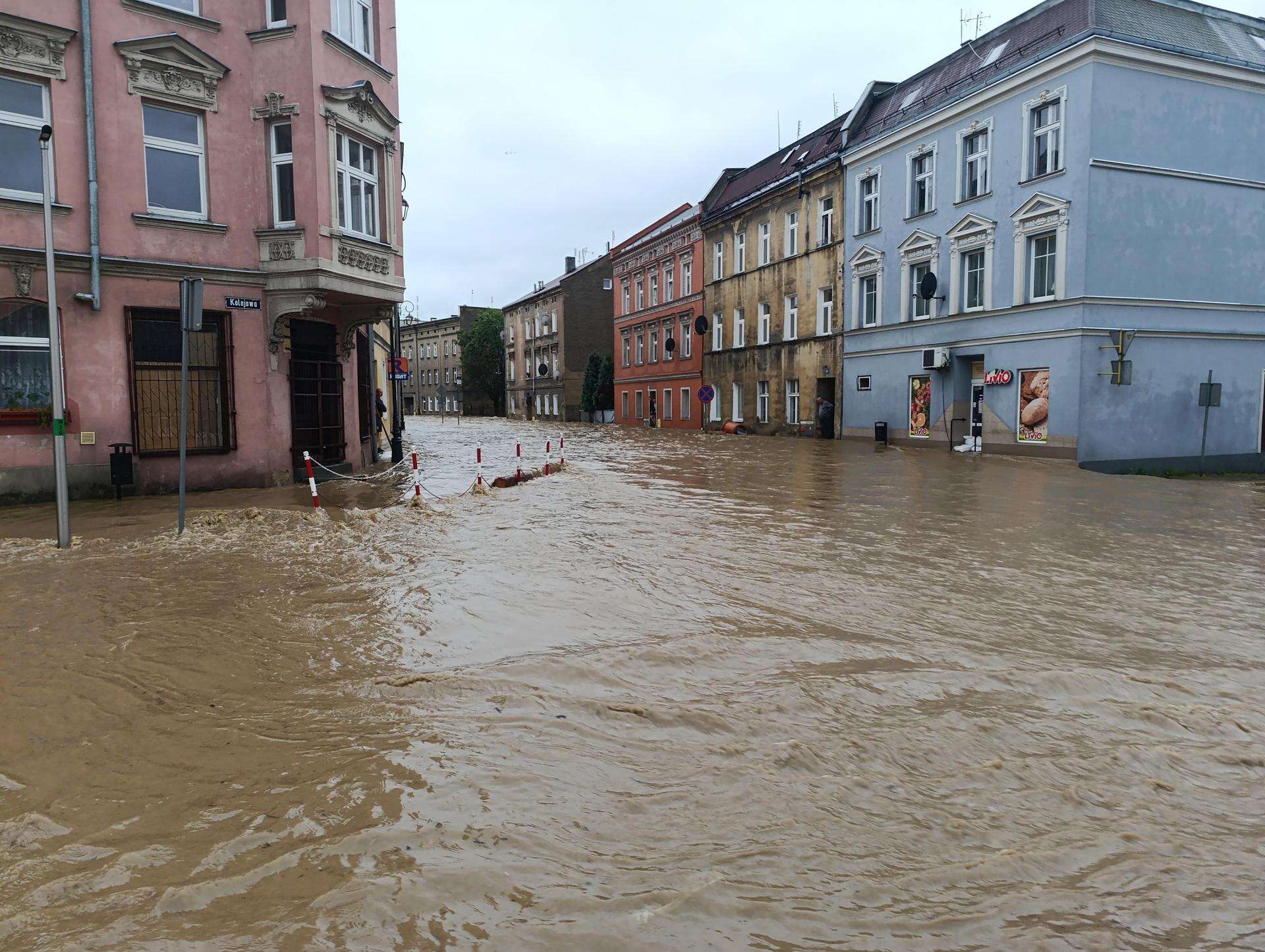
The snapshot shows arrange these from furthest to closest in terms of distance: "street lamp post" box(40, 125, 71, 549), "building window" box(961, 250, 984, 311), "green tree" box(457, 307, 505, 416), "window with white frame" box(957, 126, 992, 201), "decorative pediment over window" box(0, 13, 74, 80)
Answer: "green tree" box(457, 307, 505, 416) → "building window" box(961, 250, 984, 311) → "window with white frame" box(957, 126, 992, 201) → "decorative pediment over window" box(0, 13, 74, 80) → "street lamp post" box(40, 125, 71, 549)

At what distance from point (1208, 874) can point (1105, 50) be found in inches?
956

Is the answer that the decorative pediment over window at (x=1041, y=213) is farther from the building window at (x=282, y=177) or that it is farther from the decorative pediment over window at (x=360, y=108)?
the building window at (x=282, y=177)

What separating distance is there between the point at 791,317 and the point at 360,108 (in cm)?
2335

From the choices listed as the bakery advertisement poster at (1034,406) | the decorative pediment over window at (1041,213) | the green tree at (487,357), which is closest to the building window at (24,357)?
the bakery advertisement poster at (1034,406)

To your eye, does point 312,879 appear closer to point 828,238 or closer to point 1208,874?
point 1208,874

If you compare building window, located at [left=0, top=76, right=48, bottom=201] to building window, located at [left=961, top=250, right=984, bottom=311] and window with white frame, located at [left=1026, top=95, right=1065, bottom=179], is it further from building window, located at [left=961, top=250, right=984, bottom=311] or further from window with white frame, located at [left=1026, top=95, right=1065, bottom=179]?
building window, located at [left=961, top=250, right=984, bottom=311]

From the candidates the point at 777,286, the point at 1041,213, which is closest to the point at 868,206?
the point at 777,286

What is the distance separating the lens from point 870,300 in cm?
3145

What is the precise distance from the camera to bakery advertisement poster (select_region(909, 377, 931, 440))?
2805 cm

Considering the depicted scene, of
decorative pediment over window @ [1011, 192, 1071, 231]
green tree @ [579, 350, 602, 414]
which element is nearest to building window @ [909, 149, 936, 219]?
decorative pediment over window @ [1011, 192, 1071, 231]

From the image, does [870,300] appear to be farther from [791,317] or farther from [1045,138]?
[1045,138]

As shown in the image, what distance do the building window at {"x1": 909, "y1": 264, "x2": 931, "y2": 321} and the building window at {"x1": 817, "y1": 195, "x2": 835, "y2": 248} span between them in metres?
4.98

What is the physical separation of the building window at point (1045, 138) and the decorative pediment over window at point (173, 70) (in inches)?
798

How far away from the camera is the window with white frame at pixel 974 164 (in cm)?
2531
